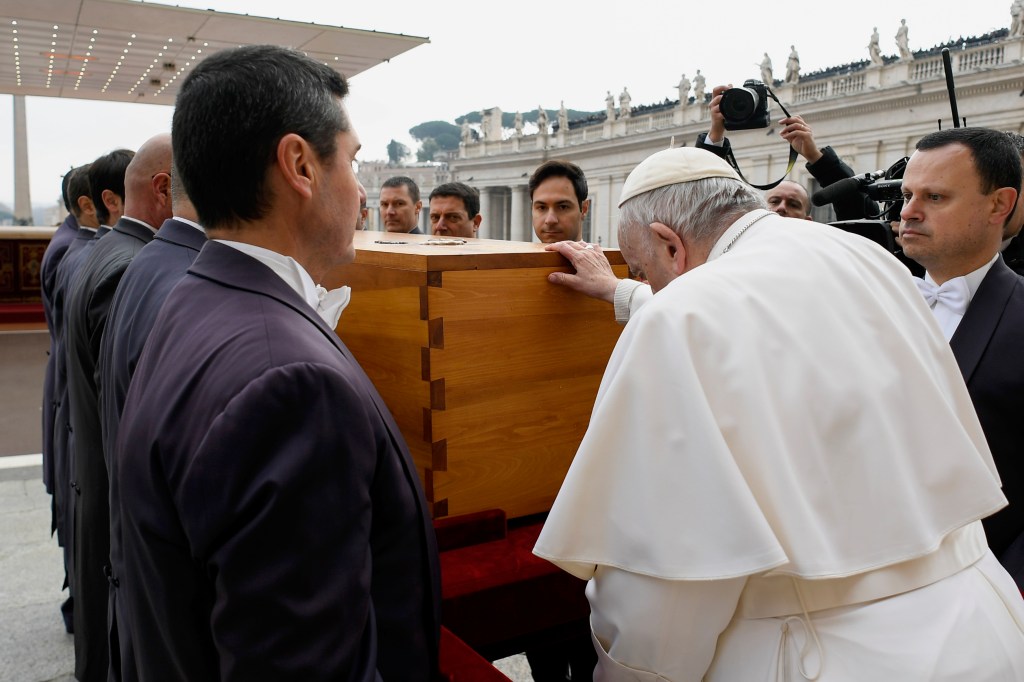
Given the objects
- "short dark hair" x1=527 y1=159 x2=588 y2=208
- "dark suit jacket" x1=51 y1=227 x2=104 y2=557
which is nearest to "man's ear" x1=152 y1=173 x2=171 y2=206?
"dark suit jacket" x1=51 y1=227 x2=104 y2=557

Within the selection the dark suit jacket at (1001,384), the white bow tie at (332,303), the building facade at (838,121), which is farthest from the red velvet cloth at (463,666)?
the building facade at (838,121)

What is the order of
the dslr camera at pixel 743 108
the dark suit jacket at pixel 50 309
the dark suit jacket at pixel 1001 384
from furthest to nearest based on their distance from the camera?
the dark suit jacket at pixel 50 309 → the dslr camera at pixel 743 108 → the dark suit jacket at pixel 1001 384

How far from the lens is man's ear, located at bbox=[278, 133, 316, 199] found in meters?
1.08

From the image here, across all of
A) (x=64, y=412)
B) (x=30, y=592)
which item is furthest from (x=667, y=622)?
(x=30, y=592)

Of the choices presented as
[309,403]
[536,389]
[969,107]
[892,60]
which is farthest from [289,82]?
[892,60]

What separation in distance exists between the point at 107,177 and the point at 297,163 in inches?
125

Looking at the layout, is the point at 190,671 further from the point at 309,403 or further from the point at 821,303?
the point at 821,303

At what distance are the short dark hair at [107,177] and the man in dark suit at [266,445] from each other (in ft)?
9.91

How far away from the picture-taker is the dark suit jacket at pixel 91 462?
249 centimetres

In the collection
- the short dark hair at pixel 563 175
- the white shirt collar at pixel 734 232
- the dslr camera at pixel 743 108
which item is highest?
the dslr camera at pixel 743 108

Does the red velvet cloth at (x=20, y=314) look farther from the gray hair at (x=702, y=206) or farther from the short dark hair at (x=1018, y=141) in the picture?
the short dark hair at (x=1018, y=141)

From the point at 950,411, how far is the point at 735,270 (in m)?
0.49

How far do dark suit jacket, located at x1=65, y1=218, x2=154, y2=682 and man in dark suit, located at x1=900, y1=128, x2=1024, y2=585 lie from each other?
2.45m

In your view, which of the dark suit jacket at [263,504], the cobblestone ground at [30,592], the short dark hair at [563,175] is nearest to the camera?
the dark suit jacket at [263,504]
